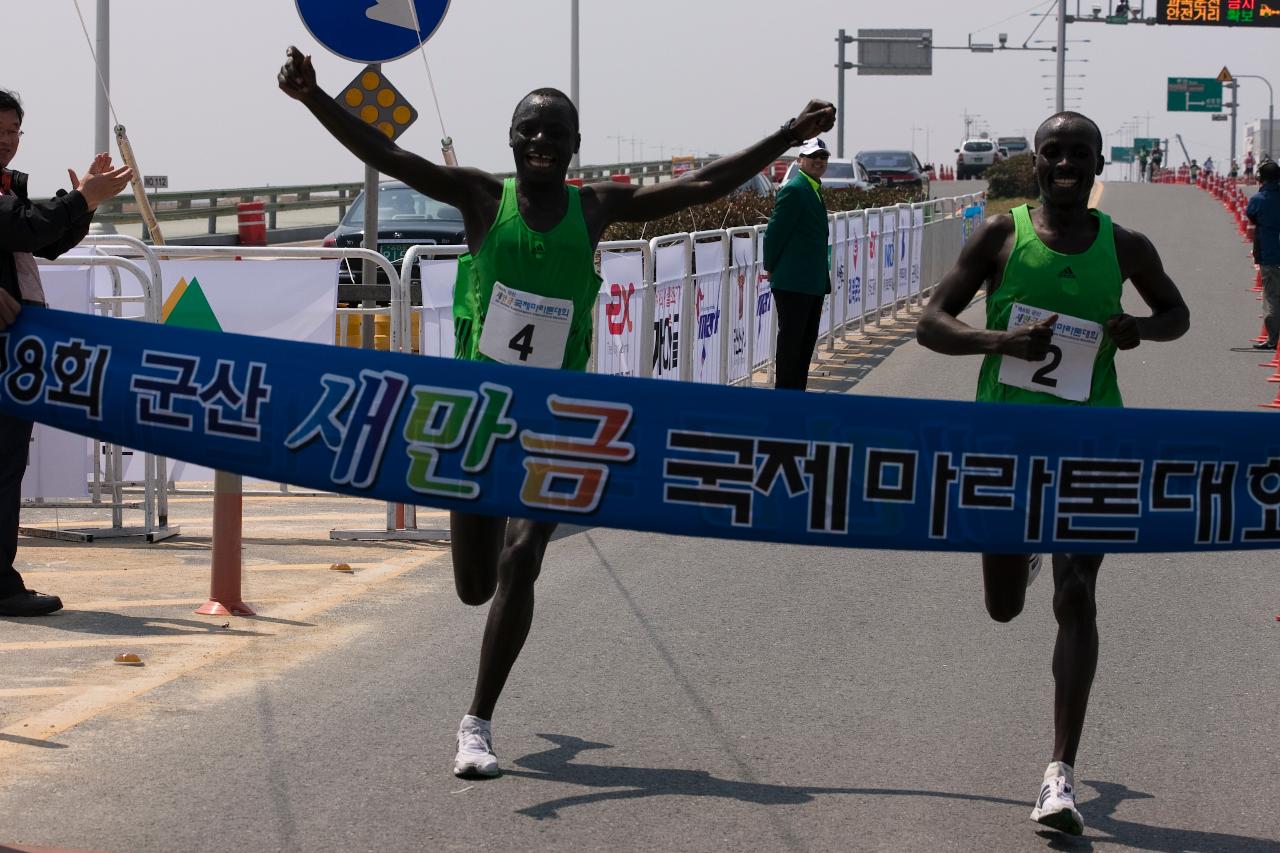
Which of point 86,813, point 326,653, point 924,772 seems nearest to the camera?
point 86,813

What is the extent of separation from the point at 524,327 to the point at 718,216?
22.2 m

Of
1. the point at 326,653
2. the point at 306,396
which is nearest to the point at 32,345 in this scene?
the point at 306,396

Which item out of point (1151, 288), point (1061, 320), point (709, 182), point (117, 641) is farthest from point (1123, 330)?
point (117, 641)

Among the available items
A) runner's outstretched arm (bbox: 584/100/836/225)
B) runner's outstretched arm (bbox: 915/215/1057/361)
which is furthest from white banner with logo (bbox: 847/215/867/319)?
runner's outstretched arm (bbox: 915/215/1057/361)

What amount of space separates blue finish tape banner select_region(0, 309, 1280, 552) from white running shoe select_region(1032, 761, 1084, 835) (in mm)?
703

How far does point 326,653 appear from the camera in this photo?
7250mm

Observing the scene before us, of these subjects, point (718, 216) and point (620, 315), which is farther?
point (718, 216)

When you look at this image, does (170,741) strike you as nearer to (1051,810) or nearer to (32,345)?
(32,345)

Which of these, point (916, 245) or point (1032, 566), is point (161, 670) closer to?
point (1032, 566)

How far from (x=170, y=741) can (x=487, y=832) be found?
4.46 ft

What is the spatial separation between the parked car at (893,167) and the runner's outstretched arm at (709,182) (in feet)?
195

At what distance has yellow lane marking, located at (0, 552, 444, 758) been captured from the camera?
20.0ft

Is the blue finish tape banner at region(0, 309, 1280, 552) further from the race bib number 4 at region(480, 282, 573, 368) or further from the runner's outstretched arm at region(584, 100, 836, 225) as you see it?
the runner's outstretched arm at region(584, 100, 836, 225)

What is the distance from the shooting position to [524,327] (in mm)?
5699
